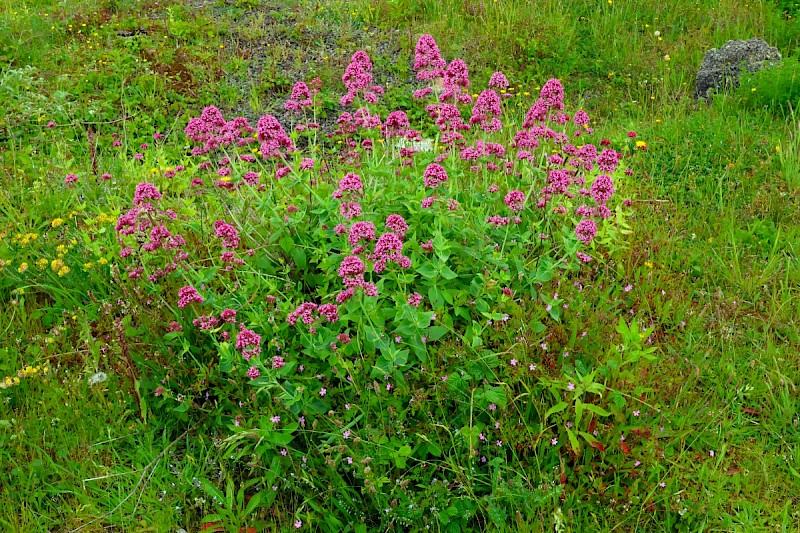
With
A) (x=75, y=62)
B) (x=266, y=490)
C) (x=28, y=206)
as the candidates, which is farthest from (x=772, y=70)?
(x=75, y=62)

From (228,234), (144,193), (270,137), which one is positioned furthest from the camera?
(270,137)

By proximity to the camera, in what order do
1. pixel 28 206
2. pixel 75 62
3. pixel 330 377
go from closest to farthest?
1. pixel 330 377
2. pixel 28 206
3. pixel 75 62

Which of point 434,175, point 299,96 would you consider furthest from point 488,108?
point 299,96

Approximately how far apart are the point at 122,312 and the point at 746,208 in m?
4.66

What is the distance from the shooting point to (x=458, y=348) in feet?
10.8

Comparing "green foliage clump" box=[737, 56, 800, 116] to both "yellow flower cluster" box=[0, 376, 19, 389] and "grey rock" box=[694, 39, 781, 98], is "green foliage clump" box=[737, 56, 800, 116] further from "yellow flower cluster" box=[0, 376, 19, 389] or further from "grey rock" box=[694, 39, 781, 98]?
"yellow flower cluster" box=[0, 376, 19, 389]

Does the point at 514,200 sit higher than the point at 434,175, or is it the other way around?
the point at 434,175

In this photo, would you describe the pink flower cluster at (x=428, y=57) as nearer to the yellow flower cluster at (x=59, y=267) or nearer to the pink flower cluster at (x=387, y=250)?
the pink flower cluster at (x=387, y=250)

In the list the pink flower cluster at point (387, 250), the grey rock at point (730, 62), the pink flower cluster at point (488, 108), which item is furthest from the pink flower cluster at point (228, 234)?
the grey rock at point (730, 62)

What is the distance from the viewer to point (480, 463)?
332 cm

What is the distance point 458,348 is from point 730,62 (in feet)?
19.5

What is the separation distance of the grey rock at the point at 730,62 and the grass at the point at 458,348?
0.31 metres

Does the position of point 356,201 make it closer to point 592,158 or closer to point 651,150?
point 592,158

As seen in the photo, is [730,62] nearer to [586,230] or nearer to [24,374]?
[586,230]
